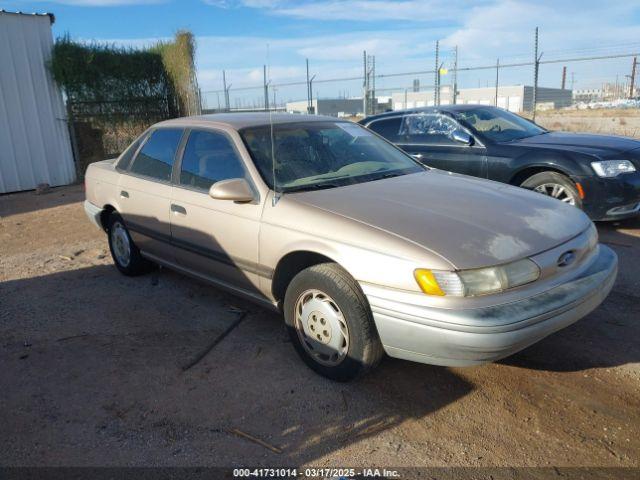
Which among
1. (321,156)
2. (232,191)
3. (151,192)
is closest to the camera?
(232,191)

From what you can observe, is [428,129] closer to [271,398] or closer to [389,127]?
[389,127]

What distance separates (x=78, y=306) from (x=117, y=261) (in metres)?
0.86

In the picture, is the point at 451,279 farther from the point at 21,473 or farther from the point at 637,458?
the point at 21,473

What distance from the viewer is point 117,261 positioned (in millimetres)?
5449

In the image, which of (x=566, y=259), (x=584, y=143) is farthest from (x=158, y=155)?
(x=584, y=143)

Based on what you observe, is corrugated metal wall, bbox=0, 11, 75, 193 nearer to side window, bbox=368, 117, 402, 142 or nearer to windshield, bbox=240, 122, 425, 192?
side window, bbox=368, 117, 402, 142

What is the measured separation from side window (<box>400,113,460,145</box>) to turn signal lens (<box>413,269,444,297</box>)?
15.5 feet

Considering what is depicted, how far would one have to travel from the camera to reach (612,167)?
5.95m

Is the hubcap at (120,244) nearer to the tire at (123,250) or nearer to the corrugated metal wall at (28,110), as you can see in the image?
the tire at (123,250)

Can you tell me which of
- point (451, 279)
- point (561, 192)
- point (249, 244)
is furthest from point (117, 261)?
point (561, 192)

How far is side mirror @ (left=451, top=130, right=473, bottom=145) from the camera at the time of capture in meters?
6.69

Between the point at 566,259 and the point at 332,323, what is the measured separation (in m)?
1.39

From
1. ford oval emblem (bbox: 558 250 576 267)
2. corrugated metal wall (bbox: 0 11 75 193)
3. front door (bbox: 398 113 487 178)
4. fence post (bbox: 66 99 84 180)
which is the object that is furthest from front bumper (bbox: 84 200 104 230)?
fence post (bbox: 66 99 84 180)

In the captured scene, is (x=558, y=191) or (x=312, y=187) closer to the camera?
(x=312, y=187)
